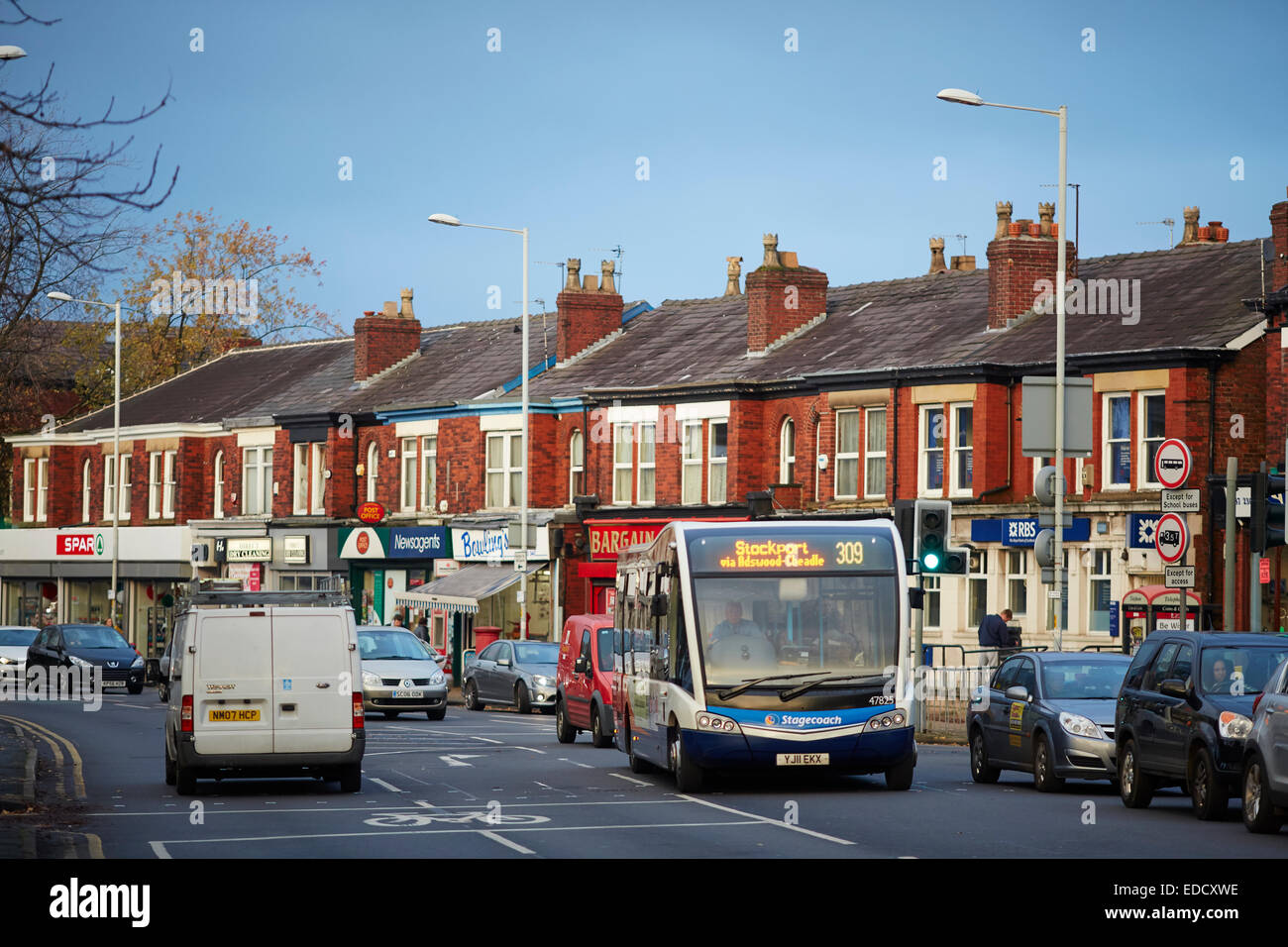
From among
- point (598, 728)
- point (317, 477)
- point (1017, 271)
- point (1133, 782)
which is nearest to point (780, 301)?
point (1017, 271)

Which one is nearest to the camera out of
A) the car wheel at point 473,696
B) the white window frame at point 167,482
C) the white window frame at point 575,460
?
the car wheel at point 473,696

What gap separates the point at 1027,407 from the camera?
103 feet

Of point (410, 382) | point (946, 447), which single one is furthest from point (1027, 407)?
point (410, 382)

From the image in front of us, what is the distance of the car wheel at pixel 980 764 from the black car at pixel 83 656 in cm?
2898

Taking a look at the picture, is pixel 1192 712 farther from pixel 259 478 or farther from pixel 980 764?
pixel 259 478

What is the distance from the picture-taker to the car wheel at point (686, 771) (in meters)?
19.9

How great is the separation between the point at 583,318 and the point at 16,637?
16894 mm

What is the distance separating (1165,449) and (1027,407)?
708cm

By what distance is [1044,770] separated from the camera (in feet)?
67.7

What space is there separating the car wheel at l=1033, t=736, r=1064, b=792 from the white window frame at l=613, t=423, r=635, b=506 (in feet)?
97.6

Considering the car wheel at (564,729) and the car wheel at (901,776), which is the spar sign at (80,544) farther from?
the car wheel at (901,776)

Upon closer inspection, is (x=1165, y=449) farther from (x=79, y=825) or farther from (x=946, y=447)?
(x=946, y=447)

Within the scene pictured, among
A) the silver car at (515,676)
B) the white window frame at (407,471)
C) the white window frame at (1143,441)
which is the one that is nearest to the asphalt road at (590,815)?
the silver car at (515,676)

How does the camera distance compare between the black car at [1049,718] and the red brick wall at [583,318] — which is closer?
the black car at [1049,718]
